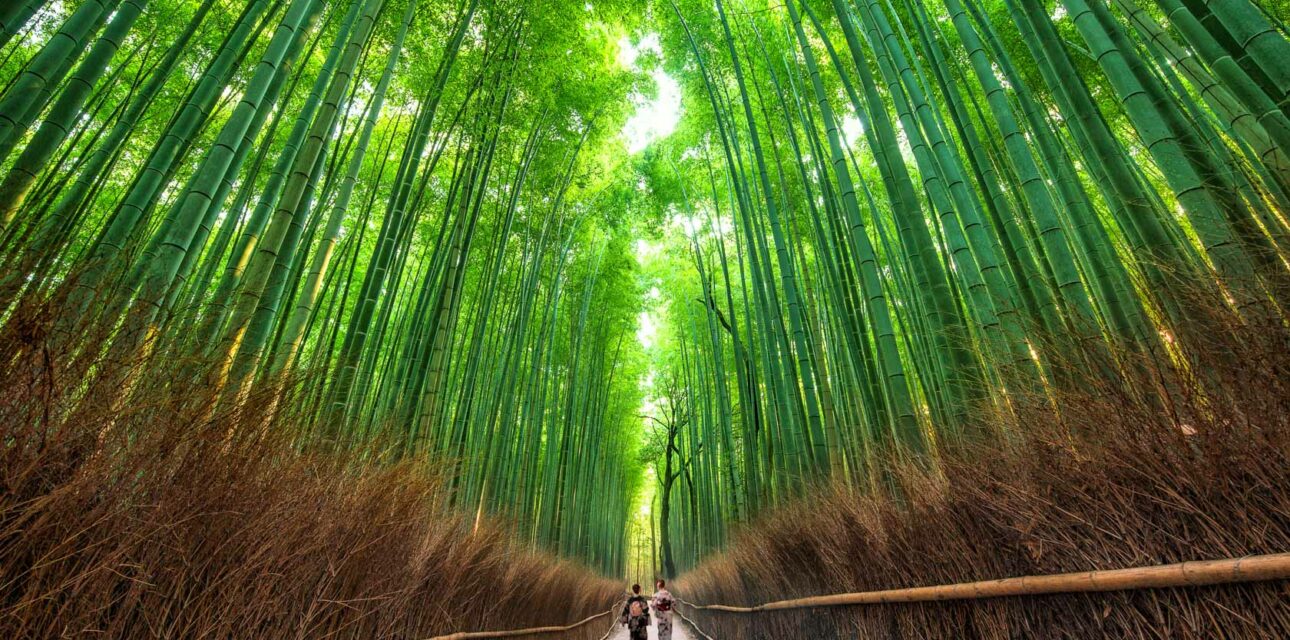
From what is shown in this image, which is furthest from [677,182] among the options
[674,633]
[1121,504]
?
[674,633]

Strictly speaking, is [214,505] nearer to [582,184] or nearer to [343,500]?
[343,500]

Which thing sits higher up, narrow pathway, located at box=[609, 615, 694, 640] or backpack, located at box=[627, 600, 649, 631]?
backpack, located at box=[627, 600, 649, 631]

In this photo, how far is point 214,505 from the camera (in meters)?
1.21

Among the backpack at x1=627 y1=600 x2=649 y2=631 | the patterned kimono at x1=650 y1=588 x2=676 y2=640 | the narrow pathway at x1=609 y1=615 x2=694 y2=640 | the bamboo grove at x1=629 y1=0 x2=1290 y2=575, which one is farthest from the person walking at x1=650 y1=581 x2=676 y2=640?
the narrow pathway at x1=609 y1=615 x2=694 y2=640

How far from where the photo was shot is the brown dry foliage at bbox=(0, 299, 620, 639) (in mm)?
861

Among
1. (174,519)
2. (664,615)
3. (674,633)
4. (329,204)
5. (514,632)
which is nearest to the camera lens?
(174,519)

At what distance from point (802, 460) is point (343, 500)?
2858mm

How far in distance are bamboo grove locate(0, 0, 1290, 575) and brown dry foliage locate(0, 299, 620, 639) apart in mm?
67

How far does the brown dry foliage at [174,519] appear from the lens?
86 cm

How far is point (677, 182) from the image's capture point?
24.2 ft

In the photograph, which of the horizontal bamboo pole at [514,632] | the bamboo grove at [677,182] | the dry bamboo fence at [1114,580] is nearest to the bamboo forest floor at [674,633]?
the horizontal bamboo pole at [514,632]

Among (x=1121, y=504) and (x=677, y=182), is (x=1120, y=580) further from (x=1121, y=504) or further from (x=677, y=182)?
(x=677, y=182)

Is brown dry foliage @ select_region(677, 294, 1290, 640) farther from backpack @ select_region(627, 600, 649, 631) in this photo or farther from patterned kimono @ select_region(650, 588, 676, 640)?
patterned kimono @ select_region(650, 588, 676, 640)

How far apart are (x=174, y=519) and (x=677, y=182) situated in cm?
680
